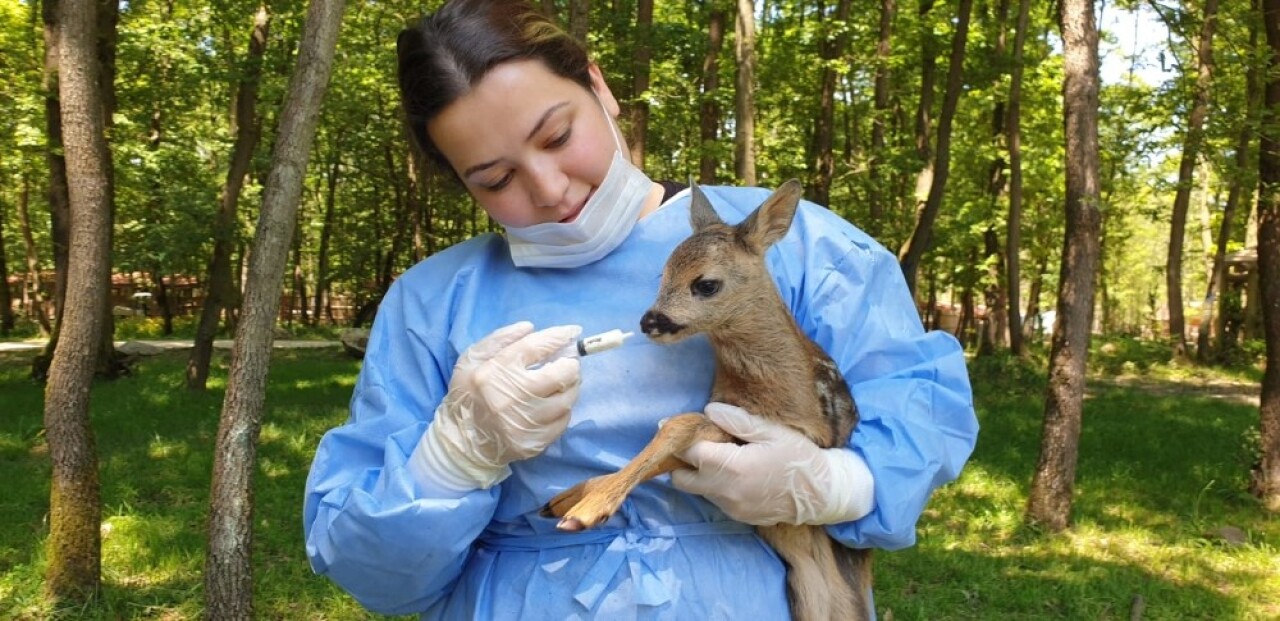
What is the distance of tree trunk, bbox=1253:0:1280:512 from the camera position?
28.2 ft

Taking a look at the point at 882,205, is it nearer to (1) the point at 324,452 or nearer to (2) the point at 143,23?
(2) the point at 143,23

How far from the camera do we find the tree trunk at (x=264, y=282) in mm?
4848

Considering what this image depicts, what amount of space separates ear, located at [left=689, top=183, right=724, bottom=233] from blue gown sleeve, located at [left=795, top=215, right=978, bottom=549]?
0.82ft

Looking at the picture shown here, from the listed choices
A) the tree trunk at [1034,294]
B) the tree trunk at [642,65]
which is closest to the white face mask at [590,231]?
the tree trunk at [642,65]

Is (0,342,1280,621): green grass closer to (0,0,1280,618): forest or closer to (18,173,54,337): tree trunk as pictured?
(0,0,1280,618): forest

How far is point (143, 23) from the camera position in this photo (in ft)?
48.1

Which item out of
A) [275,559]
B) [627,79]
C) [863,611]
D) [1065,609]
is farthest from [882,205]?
[863,611]

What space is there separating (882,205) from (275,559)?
1690 cm

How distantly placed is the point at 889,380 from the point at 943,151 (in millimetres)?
13552

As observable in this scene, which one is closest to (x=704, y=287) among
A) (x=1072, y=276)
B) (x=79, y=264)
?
(x=79, y=264)

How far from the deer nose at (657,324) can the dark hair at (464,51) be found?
2.05 ft

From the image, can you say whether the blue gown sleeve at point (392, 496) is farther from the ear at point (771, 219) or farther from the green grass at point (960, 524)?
the green grass at point (960, 524)

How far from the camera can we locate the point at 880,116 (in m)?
17.5

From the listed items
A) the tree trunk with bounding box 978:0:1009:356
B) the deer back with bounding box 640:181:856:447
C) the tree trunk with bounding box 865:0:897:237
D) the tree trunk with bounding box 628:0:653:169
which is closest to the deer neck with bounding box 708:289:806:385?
the deer back with bounding box 640:181:856:447
